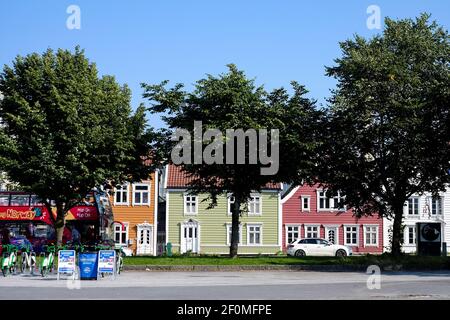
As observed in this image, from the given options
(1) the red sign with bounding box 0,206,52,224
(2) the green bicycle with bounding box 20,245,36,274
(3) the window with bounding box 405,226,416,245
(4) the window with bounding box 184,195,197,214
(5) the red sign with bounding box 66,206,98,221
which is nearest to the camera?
(2) the green bicycle with bounding box 20,245,36,274

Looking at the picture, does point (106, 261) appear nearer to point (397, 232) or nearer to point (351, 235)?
point (397, 232)

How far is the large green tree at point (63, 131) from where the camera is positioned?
36.9 metres

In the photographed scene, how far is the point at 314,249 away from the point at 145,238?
1657cm

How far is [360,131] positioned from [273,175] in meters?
5.38

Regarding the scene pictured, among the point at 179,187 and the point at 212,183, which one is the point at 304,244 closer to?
the point at 179,187

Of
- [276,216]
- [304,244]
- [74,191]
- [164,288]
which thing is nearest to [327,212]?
[276,216]

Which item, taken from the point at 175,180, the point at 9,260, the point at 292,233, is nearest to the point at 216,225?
the point at 175,180

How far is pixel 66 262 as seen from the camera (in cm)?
2478

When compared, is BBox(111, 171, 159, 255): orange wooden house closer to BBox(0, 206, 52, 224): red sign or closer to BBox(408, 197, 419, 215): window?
BBox(0, 206, 52, 224): red sign

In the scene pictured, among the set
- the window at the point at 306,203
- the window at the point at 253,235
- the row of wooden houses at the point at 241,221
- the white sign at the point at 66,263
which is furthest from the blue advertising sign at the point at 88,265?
the window at the point at 306,203

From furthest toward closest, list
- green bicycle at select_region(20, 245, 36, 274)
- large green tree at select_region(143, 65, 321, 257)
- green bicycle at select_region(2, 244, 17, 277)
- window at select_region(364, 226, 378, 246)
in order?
window at select_region(364, 226, 378, 246) → large green tree at select_region(143, 65, 321, 257) → green bicycle at select_region(20, 245, 36, 274) → green bicycle at select_region(2, 244, 17, 277)

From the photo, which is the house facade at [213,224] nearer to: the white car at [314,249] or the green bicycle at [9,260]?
the white car at [314,249]

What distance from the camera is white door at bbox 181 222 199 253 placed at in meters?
66.2

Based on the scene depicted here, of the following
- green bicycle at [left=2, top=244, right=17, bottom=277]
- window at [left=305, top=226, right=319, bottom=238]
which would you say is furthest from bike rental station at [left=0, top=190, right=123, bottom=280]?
window at [left=305, top=226, right=319, bottom=238]
